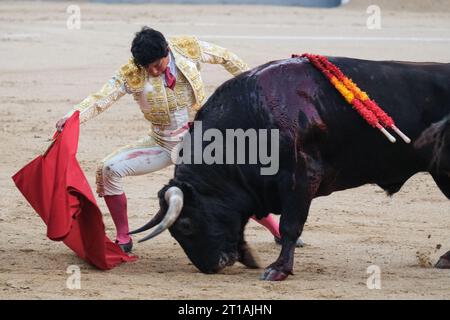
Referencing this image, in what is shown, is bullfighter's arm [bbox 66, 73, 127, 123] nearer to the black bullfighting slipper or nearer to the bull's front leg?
the black bullfighting slipper

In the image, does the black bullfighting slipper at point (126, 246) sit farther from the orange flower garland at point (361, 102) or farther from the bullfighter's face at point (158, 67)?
the orange flower garland at point (361, 102)

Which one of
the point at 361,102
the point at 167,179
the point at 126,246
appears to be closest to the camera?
the point at 361,102

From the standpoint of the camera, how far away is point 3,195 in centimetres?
870

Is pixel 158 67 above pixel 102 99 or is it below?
above

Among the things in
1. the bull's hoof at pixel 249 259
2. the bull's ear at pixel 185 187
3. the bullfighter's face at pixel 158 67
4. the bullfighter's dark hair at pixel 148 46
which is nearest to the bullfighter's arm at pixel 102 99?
the bullfighter's face at pixel 158 67

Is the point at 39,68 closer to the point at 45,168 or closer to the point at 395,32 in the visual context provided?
the point at 395,32

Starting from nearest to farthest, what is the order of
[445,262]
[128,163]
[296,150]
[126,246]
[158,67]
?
[296,150] → [158,67] → [445,262] → [128,163] → [126,246]

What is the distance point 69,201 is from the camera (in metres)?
6.40

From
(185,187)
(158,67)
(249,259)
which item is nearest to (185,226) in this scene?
(185,187)

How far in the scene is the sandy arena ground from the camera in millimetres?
6203

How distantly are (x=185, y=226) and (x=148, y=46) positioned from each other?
1.02 metres

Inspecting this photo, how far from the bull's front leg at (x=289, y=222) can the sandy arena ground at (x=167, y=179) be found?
0.07 meters

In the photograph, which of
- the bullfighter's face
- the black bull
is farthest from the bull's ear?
the bullfighter's face

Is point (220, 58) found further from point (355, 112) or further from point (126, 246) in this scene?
point (126, 246)
